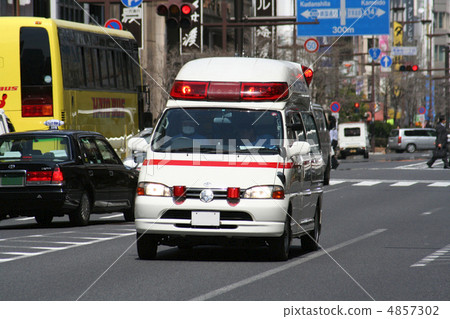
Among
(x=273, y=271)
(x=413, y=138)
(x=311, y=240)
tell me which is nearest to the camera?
(x=273, y=271)

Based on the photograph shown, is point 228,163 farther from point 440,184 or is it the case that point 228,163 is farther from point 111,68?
point 440,184

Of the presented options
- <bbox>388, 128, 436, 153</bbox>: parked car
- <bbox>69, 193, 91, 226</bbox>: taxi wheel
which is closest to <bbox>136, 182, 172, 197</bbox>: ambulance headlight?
<bbox>69, 193, 91, 226</bbox>: taxi wheel

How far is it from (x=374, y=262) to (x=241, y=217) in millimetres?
1738

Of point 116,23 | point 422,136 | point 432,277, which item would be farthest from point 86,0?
point 422,136

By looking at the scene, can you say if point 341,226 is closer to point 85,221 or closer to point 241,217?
point 85,221

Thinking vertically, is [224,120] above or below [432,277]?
above

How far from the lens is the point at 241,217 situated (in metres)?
11.6

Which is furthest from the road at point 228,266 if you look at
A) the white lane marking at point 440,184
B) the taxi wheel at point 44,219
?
the white lane marking at point 440,184

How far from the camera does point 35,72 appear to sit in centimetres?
Result: 2447

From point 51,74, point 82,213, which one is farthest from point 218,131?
point 51,74

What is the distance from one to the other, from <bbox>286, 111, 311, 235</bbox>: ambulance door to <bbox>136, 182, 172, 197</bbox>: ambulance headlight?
139cm

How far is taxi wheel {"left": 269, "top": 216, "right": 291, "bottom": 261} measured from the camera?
Result: 11906mm

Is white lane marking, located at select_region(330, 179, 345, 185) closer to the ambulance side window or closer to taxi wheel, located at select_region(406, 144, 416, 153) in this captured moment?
the ambulance side window

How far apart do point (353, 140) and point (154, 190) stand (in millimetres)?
53114
